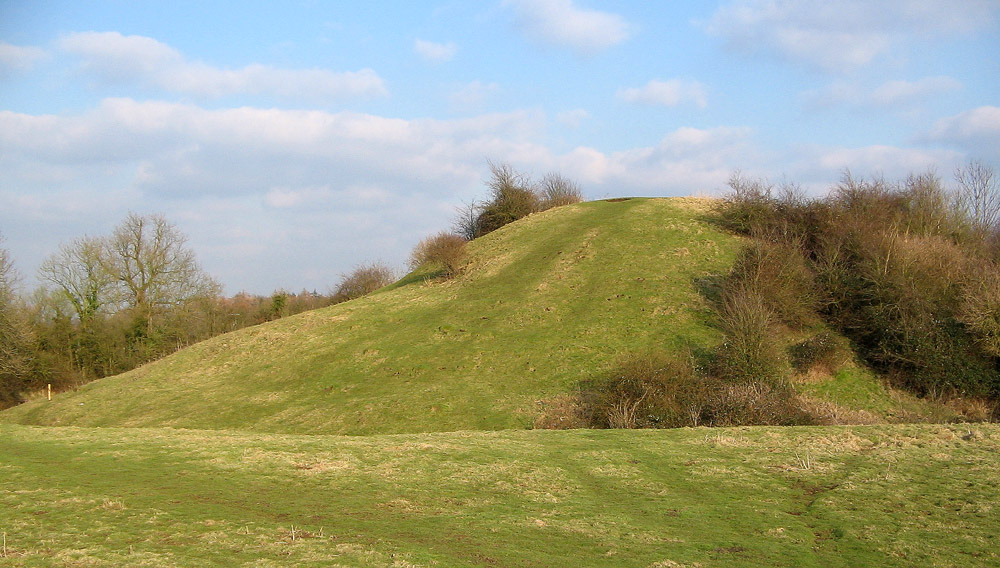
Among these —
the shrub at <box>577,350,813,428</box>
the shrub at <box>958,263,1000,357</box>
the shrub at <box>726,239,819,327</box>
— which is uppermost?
the shrub at <box>726,239,819,327</box>

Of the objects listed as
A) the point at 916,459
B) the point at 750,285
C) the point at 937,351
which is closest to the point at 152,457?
the point at 916,459

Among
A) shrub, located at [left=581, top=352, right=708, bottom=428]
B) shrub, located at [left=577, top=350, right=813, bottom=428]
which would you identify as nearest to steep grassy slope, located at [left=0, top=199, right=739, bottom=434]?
shrub, located at [left=581, top=352, right=708, bottom=428]

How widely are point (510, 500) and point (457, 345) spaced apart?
24748 millimetres

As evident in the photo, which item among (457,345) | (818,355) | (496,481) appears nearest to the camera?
(496,481)

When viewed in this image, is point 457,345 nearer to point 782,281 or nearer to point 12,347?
point 782,281

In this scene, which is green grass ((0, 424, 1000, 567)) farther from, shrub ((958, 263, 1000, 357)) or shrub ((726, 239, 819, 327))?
shrub ((726, 239, 819, 327))

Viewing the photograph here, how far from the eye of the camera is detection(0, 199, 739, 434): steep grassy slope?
1243 inches

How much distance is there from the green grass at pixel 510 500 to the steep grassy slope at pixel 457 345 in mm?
11908

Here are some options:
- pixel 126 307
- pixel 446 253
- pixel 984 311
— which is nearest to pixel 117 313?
pixel 126 307

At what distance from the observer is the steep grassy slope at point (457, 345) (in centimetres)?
3156

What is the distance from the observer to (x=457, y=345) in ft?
124

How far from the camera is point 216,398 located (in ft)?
119

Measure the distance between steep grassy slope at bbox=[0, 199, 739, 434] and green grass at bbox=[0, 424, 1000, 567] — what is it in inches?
469

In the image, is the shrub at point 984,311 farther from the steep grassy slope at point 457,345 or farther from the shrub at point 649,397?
the shrub at point 649,397
